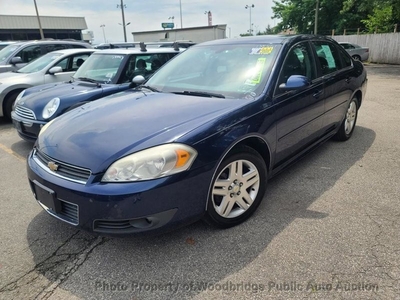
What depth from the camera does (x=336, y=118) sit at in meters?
4.33

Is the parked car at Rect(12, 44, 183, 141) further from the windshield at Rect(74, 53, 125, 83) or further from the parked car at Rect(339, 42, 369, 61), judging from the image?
the parked car at Rect(339, 42, 369, 61)

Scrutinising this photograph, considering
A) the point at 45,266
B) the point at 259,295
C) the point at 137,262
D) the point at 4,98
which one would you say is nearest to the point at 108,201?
the point at 137,262

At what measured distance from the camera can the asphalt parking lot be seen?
6.86 feet

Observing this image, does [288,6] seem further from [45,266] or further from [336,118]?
[45,266]

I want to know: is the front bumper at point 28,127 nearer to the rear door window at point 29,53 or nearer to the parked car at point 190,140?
the parked car at point 190,140

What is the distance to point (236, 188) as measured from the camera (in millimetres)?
2664

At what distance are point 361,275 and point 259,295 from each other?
2.39ft

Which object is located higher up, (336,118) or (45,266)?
(336,118)

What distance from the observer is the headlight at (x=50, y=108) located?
182 inches

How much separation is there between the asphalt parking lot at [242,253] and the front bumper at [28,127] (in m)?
1.35

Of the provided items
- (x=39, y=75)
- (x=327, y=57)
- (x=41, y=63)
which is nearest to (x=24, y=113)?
(x=39, y=75)

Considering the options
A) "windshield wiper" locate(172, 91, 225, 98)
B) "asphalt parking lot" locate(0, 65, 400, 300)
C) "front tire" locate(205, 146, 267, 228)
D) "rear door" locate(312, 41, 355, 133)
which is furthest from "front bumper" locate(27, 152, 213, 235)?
"rear door" locate(312, 41, 355, 133)

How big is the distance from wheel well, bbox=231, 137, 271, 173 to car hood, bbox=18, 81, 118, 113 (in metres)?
3.07

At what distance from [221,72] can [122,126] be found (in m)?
1.30
